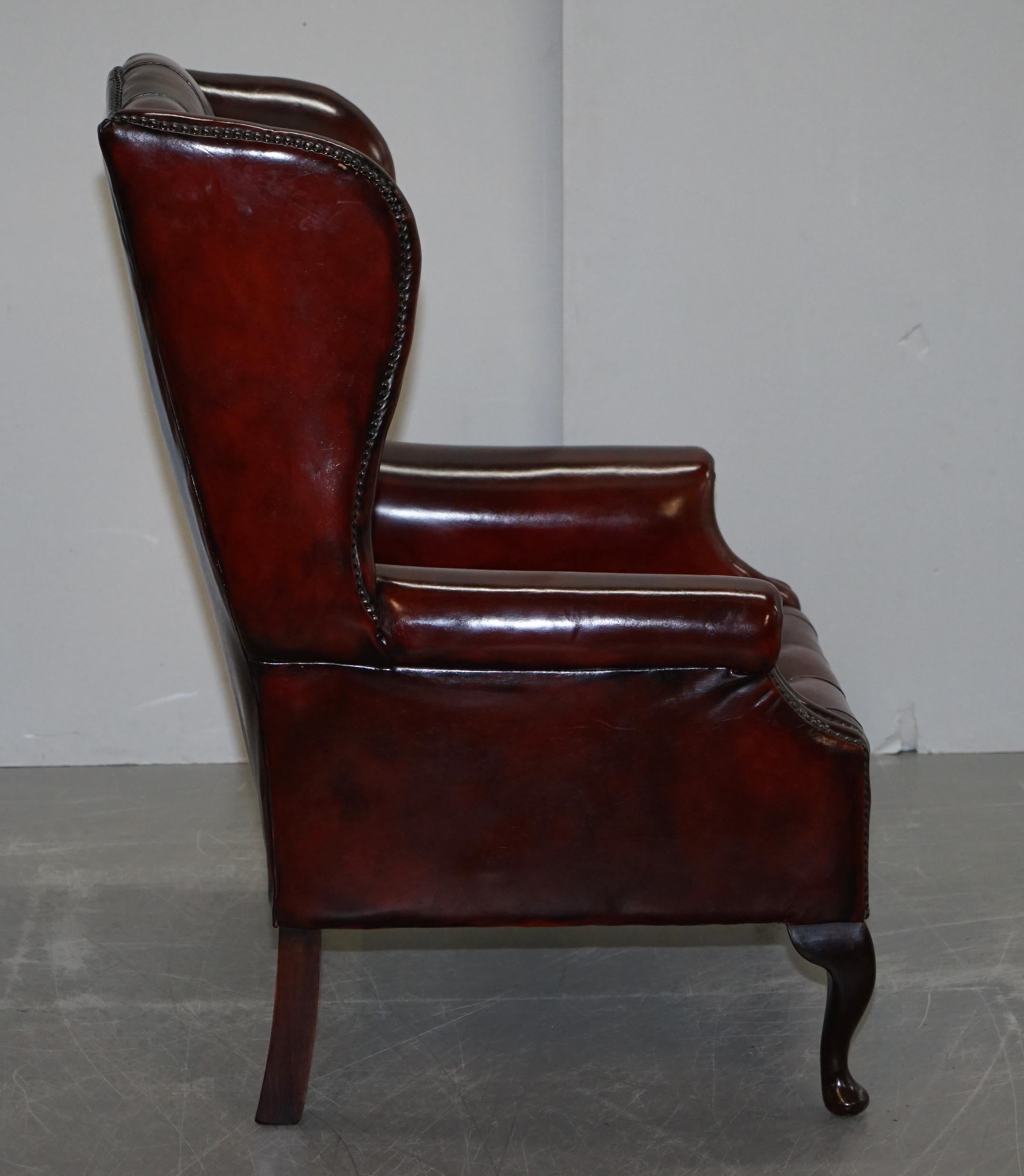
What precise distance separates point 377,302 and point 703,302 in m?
1.40

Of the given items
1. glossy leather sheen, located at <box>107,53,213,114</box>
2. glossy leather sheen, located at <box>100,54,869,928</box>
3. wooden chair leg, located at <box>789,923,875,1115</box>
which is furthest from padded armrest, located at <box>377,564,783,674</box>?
glossy leather sheen, located at <box>107,53,213,114</box>

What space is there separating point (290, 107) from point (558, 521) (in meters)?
0.68

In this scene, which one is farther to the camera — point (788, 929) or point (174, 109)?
point (788, 929)

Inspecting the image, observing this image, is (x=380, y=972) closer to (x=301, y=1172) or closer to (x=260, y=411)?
(x=301, y=1172)

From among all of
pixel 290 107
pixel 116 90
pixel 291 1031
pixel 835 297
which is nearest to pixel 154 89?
pixel 116 90

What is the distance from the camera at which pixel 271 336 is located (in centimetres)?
120

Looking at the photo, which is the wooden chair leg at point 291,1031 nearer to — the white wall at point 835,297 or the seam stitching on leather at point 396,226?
the seam stitching on leather at point 396,226

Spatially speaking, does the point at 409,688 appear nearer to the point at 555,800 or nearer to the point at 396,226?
the point at 555,800

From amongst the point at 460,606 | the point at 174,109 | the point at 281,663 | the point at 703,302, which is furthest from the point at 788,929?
the point at 703,302

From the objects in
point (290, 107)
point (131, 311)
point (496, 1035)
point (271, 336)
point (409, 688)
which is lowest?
point (496, 1035)

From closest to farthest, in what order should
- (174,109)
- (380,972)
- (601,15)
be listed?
(174,109), (380,972), (601,15)

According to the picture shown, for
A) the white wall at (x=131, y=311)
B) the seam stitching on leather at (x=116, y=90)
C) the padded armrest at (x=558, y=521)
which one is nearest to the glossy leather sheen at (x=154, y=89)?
the seam stitching on leather at (x=116, y=90)

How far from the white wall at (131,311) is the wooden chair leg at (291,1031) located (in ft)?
4.09

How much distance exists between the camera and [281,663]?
4.42 ft
